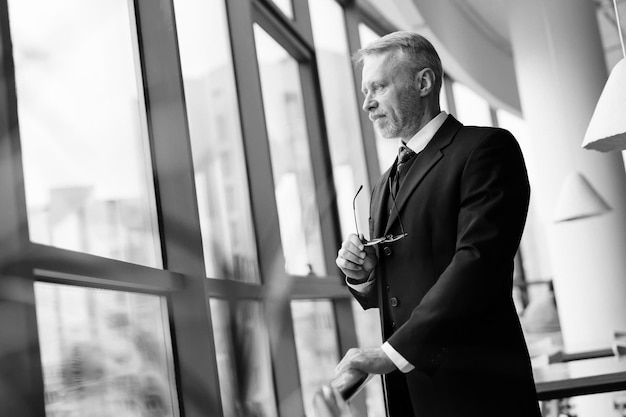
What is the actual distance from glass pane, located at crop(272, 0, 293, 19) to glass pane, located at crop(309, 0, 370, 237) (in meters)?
0.46

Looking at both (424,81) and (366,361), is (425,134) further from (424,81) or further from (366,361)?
(366,361)

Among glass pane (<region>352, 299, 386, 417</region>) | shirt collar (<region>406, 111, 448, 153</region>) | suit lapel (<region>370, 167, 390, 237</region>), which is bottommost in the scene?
glass pane (<region>352, 299, 386, 417</region>)

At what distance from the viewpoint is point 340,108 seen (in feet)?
19.3

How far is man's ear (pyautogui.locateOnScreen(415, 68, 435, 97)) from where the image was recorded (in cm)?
183

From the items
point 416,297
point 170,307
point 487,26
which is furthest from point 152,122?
point 487,26

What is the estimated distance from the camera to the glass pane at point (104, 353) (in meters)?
1.88

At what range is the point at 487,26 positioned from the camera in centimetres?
993

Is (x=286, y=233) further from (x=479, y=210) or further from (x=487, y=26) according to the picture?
(x=487, y=26)

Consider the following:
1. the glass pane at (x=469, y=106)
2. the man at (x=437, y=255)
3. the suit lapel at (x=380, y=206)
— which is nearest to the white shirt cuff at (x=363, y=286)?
the man at (x=437, y=255)

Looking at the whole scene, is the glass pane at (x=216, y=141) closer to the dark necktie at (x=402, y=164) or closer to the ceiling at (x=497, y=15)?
the dark necktie at (x=402, y=164)

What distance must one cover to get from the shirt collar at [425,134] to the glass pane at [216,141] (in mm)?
1313

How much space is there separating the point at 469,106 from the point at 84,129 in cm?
903

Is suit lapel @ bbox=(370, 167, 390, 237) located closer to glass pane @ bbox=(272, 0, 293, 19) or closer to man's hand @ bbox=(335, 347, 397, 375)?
man's hand @ bbox=(335, 347, 397, 375)

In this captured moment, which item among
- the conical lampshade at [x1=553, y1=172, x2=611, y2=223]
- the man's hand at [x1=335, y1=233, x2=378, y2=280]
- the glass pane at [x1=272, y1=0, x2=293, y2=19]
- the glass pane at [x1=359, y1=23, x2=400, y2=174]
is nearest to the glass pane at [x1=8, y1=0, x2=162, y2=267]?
the man's hand at [x1=335, y1=233, x2=378, y2=280]
